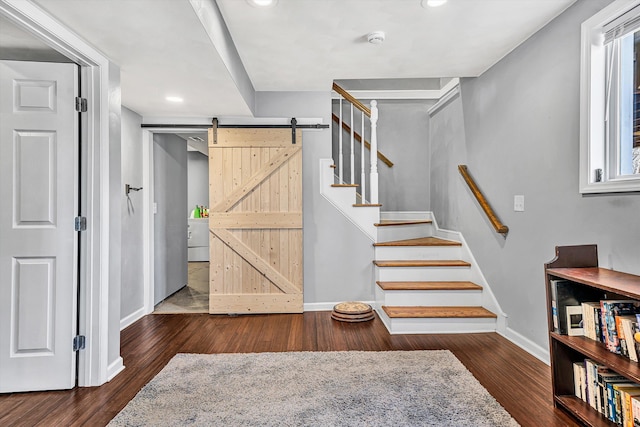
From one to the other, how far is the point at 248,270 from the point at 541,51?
3.21 metres

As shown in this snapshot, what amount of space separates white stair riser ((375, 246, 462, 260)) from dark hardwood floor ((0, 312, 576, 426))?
72 centimetres

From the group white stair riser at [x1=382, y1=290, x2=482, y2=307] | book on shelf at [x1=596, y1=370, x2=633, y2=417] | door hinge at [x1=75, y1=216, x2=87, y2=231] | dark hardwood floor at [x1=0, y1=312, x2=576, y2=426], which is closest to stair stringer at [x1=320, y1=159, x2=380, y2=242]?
white stair riser at [x1=382, y1=290, x2=482, y2=307]

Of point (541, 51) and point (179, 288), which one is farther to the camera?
point (179, 288)

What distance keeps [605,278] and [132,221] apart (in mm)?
3838

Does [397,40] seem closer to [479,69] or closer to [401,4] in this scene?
[401,4]

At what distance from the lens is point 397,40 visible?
273 cm

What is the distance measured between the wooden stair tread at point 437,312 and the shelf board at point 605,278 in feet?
4.28

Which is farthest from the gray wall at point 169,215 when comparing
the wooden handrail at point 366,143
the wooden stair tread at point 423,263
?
the wooden stair tread at point 423,263

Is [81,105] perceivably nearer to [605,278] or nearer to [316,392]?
[316,392]

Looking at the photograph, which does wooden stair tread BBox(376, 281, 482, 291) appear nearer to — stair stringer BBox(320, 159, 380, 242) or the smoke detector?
stair stringer BBox(320, 159, 380, 242)

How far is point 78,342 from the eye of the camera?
7.41 ft

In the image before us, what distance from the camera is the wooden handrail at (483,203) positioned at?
3.03 metres

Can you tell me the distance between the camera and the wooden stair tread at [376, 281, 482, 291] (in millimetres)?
3352

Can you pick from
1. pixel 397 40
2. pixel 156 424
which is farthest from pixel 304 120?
pixel 156 424
